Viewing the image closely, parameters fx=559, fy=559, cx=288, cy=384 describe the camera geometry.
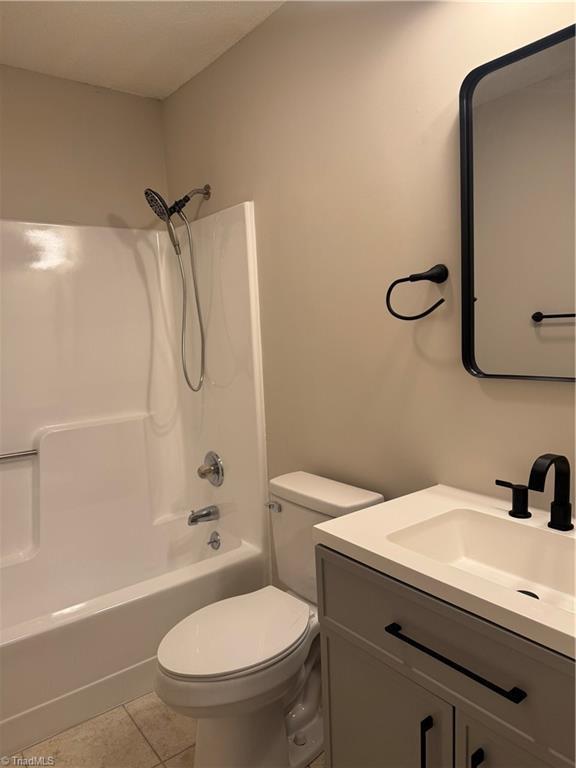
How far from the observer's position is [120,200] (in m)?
2.65

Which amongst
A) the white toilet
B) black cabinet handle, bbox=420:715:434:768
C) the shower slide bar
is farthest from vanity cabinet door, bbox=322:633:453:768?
the shower slide bar

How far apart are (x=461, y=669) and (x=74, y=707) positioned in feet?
5.10

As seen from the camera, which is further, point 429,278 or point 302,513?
point 302,513

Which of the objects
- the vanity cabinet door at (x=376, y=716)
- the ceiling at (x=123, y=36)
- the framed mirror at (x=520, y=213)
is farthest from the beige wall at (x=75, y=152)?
the vanity cabinet door at (x=376, y=716)

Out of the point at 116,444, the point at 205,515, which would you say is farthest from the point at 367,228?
the point at 116,444

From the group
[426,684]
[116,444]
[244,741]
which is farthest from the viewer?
[116,444]

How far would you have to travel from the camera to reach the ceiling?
76.3 inches

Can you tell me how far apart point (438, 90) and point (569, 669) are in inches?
54.6

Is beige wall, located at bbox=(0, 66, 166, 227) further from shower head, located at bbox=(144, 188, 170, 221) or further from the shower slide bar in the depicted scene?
the shower slide bar

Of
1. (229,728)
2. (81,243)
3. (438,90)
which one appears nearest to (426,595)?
(229,728)

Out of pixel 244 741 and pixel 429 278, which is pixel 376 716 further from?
pixel 429 278

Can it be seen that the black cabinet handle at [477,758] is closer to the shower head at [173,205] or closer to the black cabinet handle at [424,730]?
the black cabinet handle at [424,730]

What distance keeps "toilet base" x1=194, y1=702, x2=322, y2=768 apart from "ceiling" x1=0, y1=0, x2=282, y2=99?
7.58 feet

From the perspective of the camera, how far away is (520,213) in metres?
1.36
